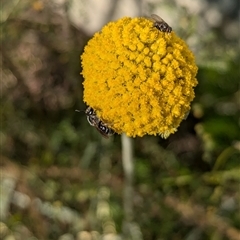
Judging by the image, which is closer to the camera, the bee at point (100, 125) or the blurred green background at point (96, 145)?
the bee at point (100, 125)

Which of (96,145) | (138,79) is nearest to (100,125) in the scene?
(138,79)

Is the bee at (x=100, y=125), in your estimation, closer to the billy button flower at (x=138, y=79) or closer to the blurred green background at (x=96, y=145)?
the billy button flower at (x=138, y=79)

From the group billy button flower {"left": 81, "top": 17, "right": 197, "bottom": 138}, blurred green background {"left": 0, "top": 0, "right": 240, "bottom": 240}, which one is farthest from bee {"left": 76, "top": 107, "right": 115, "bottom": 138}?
blurred green background {"left": 0, "top": 0, "right": 240, "bottom": 240}

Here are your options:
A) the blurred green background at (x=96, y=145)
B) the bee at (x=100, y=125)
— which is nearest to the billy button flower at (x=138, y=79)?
Result: the bee at (x=100, y=125)

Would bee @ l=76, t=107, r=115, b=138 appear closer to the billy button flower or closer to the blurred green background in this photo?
the billy button flower

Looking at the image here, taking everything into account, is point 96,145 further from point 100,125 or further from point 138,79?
point 138,79
